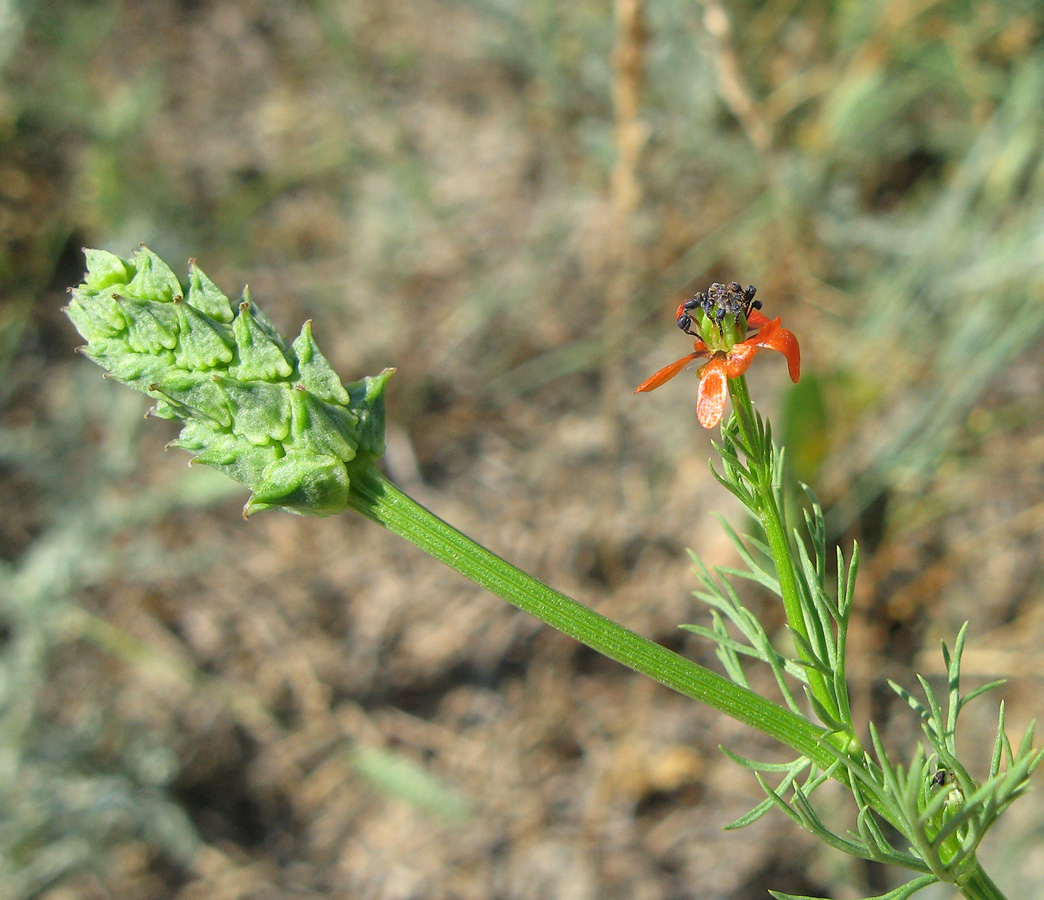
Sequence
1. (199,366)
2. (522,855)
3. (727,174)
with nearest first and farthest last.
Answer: (199,366)
(522,855)
(727,174)

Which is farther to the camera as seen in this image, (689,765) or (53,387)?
(53,387)

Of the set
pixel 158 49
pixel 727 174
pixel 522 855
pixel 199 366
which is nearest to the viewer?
pixel 199 366

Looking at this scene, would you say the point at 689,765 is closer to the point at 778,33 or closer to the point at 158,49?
the point at 778,33

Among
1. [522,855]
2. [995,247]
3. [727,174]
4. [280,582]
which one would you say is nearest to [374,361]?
[280,582]

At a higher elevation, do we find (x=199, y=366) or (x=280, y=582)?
(x=280, y=582)

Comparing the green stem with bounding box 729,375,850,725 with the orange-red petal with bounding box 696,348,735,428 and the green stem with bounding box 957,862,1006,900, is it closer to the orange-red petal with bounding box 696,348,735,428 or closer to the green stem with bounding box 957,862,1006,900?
the orange-red petal with bounding box 696,348,735,428

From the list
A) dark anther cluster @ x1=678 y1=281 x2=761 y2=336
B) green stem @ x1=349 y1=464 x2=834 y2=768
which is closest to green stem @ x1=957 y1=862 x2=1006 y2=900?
green stem @ x1=349 y1=464 x2=834 y2=768

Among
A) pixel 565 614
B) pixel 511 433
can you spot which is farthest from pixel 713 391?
pixel 511 433

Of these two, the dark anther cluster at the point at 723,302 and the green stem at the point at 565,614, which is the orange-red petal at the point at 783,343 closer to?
the dark anther cluster at the point at 723,302
